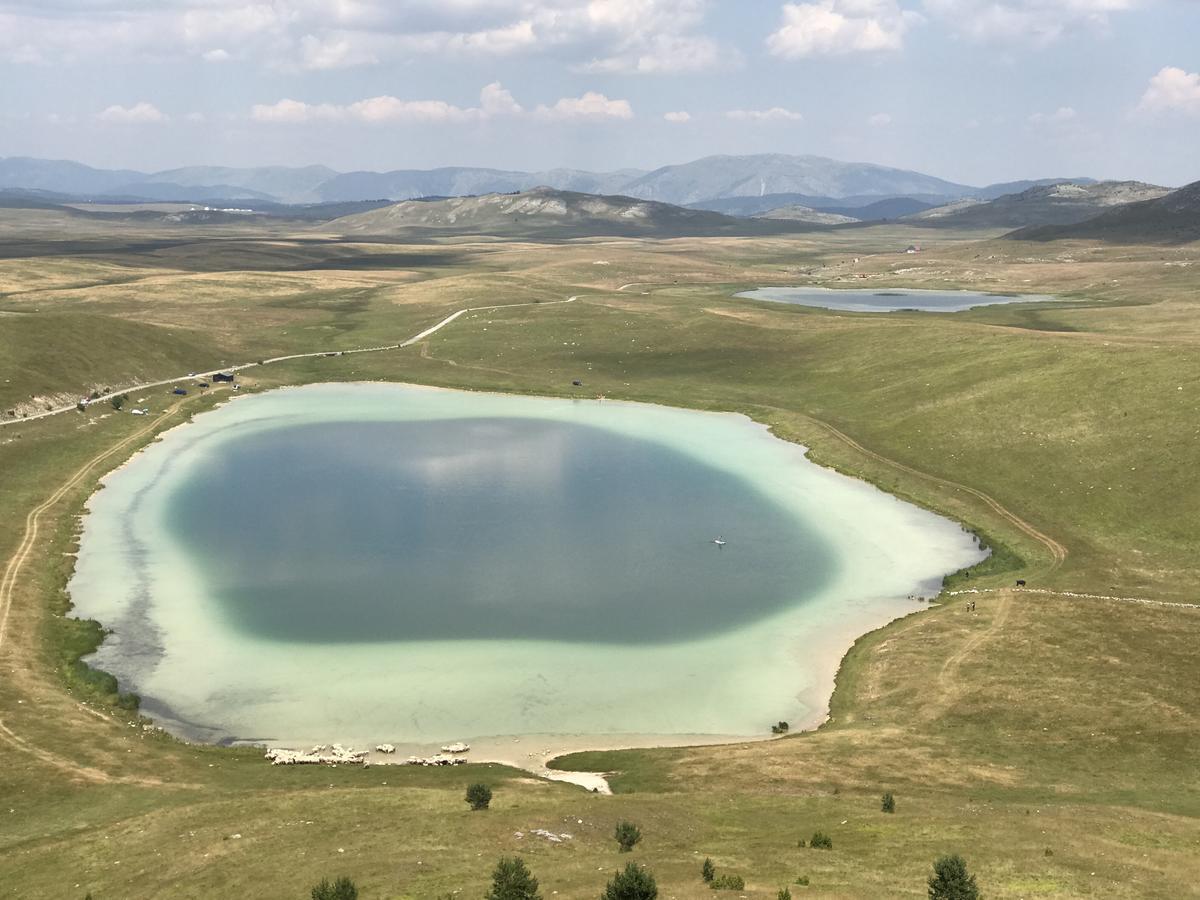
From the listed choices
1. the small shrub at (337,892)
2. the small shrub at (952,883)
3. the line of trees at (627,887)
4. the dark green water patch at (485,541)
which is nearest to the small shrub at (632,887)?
the line of trees at (627,887)

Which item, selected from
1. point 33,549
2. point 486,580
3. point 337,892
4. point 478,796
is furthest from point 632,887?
point 33,549

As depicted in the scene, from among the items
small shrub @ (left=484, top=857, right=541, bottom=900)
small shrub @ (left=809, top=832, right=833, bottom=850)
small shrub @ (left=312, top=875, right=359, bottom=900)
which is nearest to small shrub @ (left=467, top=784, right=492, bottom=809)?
small shrub @ (left=312, top=875, right=359, bottom=900)

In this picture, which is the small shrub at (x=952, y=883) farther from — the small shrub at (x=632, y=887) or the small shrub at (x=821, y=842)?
the small shrub at (x=632, y=887)

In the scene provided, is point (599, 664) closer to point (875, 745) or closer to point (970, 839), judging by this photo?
point (875, 745)

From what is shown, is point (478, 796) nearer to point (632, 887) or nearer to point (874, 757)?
point (632, 887)

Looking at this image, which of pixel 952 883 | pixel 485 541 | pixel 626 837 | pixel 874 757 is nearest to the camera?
pixel 952 883

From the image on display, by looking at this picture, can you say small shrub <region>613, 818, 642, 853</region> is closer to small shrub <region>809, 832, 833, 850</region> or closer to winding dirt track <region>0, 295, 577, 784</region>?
small shrub <region>809, 832, 833, 850</region>
